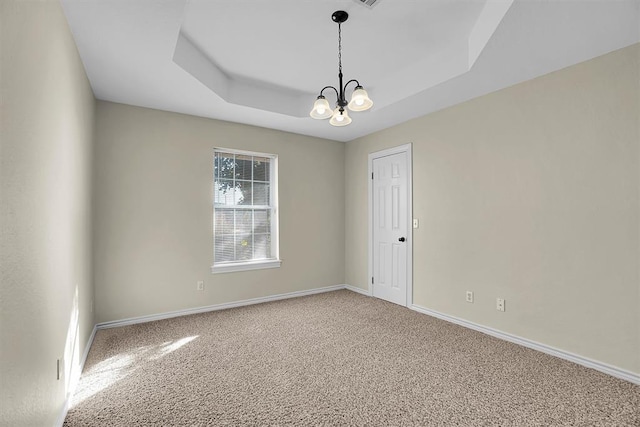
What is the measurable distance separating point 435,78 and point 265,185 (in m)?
2.59

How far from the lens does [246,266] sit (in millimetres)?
4316

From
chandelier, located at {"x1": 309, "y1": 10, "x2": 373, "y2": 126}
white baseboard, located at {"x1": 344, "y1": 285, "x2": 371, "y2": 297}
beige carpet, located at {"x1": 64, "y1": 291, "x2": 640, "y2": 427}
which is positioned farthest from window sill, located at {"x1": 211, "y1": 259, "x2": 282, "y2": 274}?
chandelier, located at {"x1": 309, "y1": 10, "x2": 373, "y2": 126}

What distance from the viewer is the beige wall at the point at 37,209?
3.79 ft

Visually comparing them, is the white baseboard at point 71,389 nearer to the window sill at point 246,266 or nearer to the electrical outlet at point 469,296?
the window sill at point 246,266

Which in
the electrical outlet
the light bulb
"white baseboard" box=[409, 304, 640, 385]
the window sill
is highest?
the light bulb

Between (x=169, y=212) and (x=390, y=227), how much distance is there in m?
2.84

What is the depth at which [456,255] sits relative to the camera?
11.8 feet

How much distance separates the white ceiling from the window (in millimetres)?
771

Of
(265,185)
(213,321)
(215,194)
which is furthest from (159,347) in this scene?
(265,185)

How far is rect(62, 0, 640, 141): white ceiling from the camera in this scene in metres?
2.10

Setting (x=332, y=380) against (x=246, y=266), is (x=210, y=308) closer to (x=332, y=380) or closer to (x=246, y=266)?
(x=246, y=266)

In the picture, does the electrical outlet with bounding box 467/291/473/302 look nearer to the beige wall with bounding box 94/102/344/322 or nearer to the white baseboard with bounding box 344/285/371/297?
the white baseboard with bounding box 344/285/371/297

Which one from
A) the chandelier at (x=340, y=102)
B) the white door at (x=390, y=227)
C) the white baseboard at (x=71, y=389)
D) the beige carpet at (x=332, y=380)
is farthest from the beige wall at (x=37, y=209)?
the white door at (x=390, y=227)

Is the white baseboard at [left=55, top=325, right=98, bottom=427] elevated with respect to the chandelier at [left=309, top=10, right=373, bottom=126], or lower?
lower
